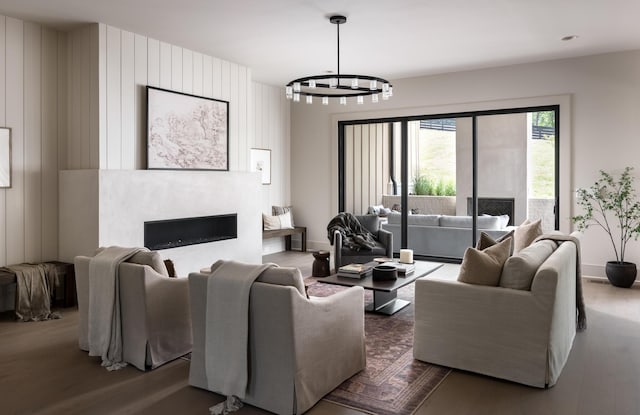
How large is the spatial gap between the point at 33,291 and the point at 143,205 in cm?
137

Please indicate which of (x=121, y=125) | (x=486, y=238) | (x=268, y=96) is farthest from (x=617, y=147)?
(x=121, y=125)

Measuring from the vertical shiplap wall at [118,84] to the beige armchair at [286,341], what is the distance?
118 inches

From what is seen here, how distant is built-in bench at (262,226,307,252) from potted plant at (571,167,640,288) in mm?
4211

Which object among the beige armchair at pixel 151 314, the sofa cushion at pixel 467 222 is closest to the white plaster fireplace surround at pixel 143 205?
the beige armchair at pixel 151 314

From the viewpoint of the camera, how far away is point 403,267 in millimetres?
4789

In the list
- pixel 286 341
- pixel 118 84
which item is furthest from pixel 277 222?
pixel 286 341

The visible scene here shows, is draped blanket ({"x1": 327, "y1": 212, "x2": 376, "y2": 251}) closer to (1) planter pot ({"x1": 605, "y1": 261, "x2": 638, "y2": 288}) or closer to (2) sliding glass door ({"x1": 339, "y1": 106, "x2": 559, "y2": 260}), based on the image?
(2) sliding glass door ({"x1": 339, "y1": 106, "x2": 559, "y2": 260})

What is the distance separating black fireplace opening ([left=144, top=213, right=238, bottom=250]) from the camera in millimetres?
5633

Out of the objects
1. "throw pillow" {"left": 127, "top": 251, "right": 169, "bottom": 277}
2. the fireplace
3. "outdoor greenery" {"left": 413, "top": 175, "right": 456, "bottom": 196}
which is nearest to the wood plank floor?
"throw pillow" {"left": 127, "top": 251, "right": 169, "bottom": 277}

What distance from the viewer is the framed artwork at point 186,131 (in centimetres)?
573

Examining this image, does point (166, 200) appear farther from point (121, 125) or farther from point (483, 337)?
point (483, 337)

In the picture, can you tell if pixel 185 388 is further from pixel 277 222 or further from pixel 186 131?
pixel 277 222

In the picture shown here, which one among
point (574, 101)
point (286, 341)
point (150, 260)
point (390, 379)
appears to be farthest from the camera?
point (574, 101)

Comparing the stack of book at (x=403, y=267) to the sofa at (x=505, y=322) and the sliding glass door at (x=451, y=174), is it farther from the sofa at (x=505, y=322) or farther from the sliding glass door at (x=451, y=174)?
the sliding glass door at (x=451, y=174)
